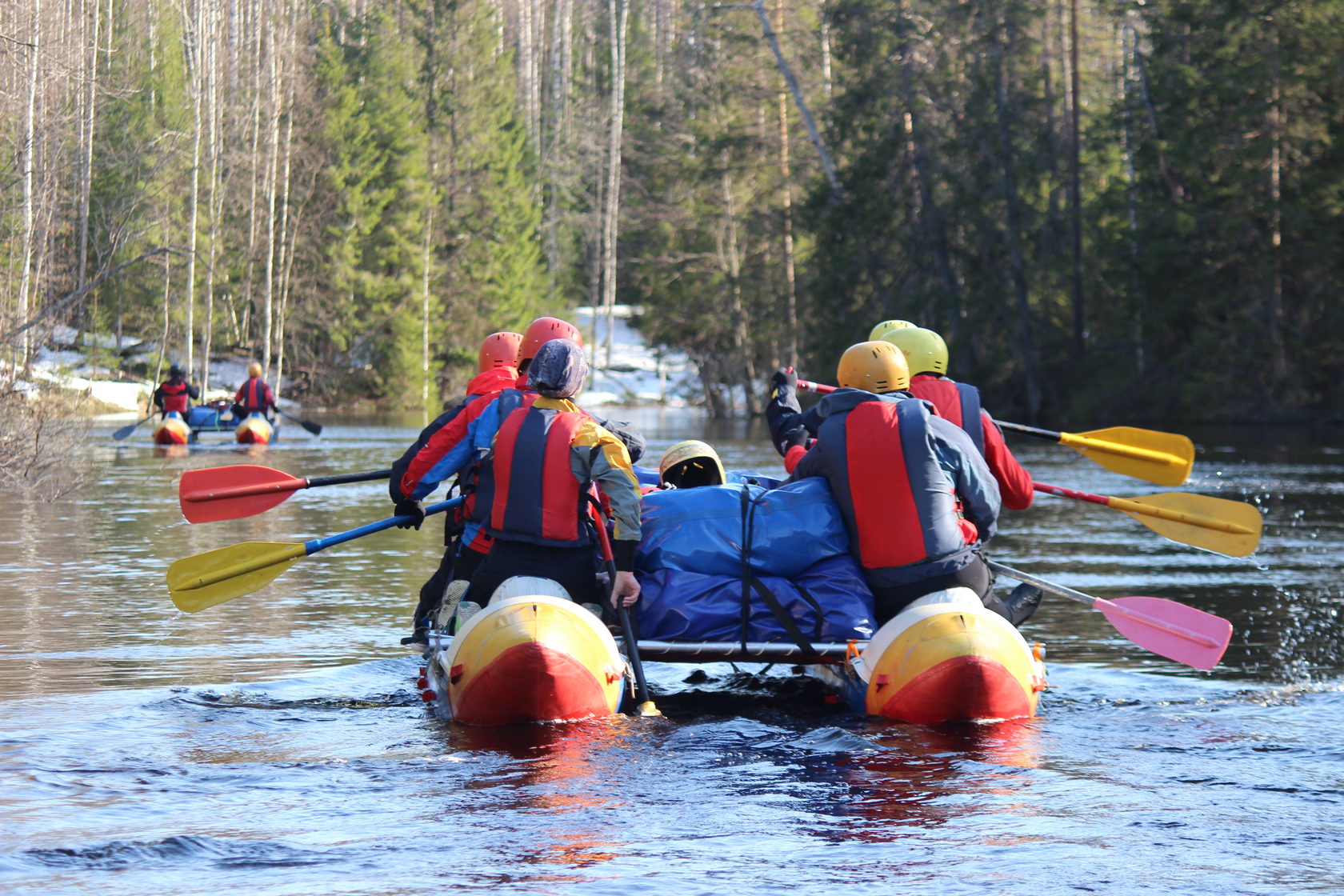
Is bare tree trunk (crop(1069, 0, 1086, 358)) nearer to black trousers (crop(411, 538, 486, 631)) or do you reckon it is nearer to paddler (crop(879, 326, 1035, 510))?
paddler (crop(879, 326, 1035, 510))

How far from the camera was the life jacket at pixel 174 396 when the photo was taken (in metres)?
25.6

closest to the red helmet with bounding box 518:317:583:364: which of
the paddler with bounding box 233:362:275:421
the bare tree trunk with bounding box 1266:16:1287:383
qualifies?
the paddler with bounding box 233:362:275:421

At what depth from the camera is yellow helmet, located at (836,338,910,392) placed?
23.9ft

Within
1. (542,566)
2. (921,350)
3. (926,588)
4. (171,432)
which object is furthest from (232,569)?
(171,432)

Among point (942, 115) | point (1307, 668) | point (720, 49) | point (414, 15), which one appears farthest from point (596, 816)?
point (414, 15)

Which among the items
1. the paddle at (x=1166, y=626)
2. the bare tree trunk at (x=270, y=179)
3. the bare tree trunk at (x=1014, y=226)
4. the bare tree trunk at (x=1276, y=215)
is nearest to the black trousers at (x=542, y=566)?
the paddle at (x=1166, y=626)

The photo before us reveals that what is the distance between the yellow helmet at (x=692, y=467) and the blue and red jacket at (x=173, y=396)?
1886cm

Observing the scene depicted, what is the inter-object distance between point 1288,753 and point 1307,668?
2054 mm

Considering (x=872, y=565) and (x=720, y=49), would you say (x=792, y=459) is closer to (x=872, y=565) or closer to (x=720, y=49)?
(x=872, y=565)

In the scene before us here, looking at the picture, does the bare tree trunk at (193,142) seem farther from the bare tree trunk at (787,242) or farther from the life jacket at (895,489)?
the life jacket at (895,489)

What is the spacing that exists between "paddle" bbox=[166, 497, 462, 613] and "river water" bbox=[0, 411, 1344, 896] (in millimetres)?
374

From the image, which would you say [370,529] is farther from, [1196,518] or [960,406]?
[1196,518]

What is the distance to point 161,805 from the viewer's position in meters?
5.38

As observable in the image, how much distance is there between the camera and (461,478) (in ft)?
25.6
